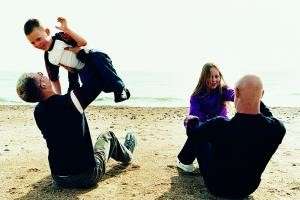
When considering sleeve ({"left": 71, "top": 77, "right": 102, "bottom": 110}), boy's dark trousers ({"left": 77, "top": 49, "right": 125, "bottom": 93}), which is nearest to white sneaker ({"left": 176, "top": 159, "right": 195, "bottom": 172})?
boy's dark trousers ({"left": 77, "top": 49, "right": 125, "bottom": 93})

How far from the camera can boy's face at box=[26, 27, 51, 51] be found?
6824 millimetres

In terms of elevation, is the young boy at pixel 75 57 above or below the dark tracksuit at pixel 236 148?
above

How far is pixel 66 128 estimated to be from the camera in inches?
238

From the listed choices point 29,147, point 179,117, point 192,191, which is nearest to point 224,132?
point 192,191

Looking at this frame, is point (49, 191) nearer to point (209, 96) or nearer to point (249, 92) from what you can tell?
point (209, 96)

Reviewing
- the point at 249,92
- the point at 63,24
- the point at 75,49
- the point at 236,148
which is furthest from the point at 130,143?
the point at 249,92

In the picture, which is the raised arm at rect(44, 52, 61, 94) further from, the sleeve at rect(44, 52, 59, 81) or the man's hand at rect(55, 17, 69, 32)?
the man's hand at rect(55, 17, 69, 32)

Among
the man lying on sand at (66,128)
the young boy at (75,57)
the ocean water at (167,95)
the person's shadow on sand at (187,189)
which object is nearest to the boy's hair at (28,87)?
the man lying on sand at (66,128)

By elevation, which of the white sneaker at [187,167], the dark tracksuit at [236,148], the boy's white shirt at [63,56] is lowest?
the white sneaker at [187,167]

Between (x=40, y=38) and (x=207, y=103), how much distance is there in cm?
295

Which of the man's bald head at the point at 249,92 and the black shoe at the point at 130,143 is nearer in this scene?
the man's bald head at the point at 249,92

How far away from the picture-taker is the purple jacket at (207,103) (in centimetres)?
759

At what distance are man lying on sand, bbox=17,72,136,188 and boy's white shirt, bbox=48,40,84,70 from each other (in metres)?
0.80

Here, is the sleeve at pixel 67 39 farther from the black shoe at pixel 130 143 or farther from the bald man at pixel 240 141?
the bald man at pixel 240 141
